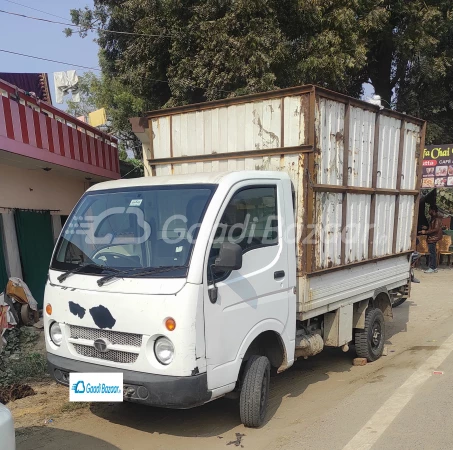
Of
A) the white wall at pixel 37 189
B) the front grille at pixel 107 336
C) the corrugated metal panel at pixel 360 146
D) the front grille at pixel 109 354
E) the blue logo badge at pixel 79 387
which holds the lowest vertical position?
the blue logo badge at pixel 79 387

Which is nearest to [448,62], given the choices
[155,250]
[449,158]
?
[449,158]

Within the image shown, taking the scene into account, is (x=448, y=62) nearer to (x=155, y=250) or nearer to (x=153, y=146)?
(x=153, y=146)

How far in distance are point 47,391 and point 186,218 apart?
261cm

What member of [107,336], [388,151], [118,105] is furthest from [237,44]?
[118,105]

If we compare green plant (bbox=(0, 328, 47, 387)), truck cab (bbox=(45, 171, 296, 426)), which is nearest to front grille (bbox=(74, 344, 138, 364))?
truck cab (bbox=(45, 171, 296, 426))

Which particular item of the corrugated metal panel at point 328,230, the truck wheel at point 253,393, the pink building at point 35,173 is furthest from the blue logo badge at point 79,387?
the pink building at point 35,173

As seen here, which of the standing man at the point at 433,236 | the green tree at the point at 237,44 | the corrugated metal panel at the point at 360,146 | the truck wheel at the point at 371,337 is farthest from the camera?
the standing man at the point at 433,236

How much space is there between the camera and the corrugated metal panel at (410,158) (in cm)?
591

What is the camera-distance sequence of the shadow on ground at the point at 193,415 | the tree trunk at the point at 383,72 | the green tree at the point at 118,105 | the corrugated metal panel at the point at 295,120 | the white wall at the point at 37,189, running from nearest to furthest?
the shadow on ground at the point at 193,415 < the corrugated metal panel at the point at 295,120 < the white wall at the point at 37,189 < the tree trunk at the point at 383,72 < the green tree at the point at 118,105

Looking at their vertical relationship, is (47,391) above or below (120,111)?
below

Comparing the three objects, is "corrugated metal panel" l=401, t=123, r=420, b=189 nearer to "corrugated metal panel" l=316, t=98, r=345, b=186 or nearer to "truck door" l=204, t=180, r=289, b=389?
"corrugated metal panel" l=316, t=98, r=345, b=186

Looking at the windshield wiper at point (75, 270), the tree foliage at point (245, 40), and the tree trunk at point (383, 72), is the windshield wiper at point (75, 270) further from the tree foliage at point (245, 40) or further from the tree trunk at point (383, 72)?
the tree trunk at point (383, 72)

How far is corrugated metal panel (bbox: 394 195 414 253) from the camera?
5938 mm

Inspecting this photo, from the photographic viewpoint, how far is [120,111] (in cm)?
1942
